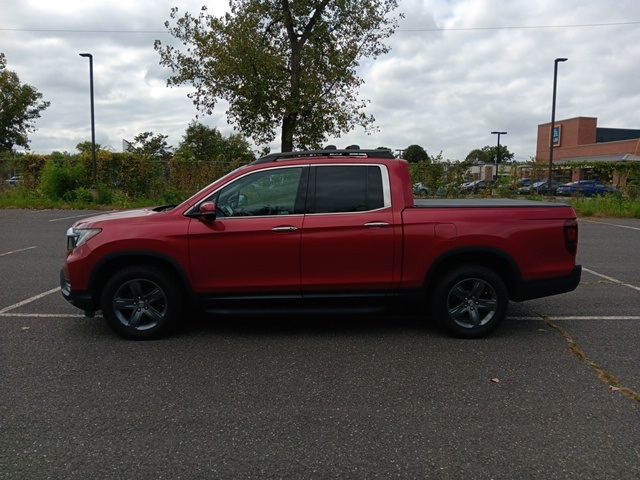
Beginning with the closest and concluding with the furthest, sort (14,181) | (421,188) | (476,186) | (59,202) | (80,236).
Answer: (80,236) → (59,202) → (421,188) → (476,186) → (14,181)

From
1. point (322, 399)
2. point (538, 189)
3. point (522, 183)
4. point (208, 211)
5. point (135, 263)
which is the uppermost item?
point (522, 183)

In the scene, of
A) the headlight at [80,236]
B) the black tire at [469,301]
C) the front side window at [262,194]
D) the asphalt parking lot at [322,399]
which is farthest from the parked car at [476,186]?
the headlight at [80,236]

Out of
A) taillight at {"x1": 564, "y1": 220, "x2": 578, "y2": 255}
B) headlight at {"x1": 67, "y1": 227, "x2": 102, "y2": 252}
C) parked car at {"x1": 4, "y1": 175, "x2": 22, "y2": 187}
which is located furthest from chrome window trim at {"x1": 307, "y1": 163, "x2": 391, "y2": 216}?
parked car at {"x1": 4, "y1": 175, "x2": 22, "y2": 187}

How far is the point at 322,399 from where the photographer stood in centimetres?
395

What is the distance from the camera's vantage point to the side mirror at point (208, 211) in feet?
16.3

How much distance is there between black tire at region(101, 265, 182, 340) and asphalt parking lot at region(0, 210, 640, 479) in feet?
0.59

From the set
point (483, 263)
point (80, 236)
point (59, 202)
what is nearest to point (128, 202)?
point (59, 202)

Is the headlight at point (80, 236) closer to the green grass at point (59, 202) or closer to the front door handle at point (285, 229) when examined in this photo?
the front door handle at point (285, 229)

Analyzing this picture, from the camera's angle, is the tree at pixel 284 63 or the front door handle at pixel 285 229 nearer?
the front door handle at pixel 285 229

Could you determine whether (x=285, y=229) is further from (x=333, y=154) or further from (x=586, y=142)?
(x=586, y=142)

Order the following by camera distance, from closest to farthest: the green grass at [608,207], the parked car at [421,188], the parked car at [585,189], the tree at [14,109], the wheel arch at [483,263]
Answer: the wheel arch at [483,263]
the green grass at [608,207]
the parked car at [585,189]
the parked car at [421,188]
the tree at [14,109]

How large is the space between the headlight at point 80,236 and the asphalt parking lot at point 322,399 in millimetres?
951

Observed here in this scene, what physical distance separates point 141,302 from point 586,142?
78.2 metres

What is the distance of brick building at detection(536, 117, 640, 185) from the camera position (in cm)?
6148
